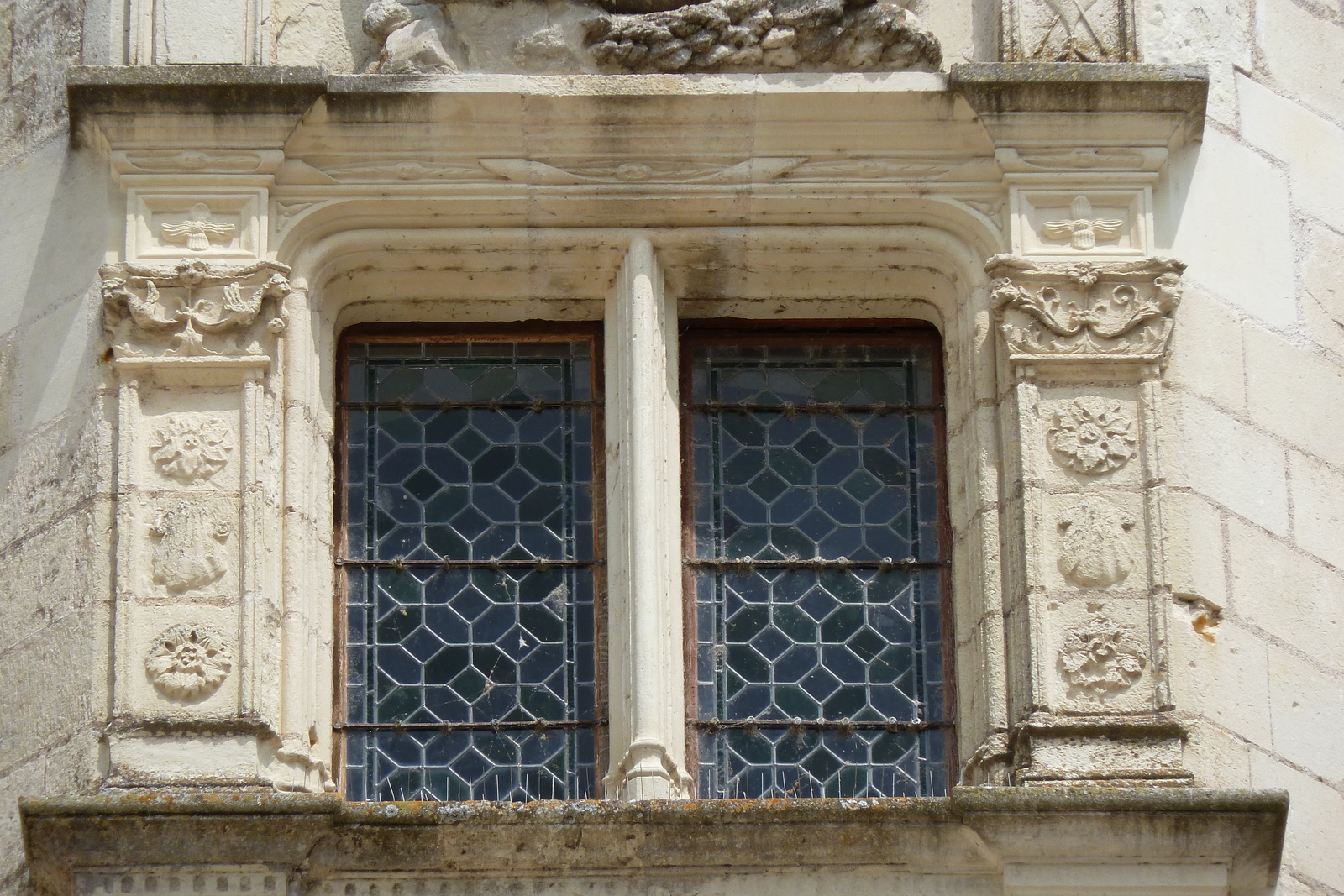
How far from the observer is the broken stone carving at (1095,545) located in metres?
8.66

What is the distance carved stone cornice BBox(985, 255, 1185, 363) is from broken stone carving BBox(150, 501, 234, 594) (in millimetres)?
2268

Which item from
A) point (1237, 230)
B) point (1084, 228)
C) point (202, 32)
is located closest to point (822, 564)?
point (1084, 228)

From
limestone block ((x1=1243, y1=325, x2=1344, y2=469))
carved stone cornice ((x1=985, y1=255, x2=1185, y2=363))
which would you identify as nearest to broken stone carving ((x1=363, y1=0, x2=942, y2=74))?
carved stone cornice ((x1=985, y1=255, x2=1185, y2=363))

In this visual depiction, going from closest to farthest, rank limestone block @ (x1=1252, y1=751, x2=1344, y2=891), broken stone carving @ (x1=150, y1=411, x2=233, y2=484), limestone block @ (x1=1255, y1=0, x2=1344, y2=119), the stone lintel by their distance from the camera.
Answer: the stone lintel, limestone block @ (x1=1252, y1=751, x2=1344, y2=891), broken stone carving @ (x1=150, y1=411, x2=233, y2=484), limestone block @ (x1=1255, y1=0, x2=1344, y2=119)

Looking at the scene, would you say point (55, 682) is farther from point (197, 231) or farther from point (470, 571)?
point (197, 231)

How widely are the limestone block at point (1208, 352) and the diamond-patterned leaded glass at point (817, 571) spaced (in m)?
0.79

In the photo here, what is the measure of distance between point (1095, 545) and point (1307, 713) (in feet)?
2.37

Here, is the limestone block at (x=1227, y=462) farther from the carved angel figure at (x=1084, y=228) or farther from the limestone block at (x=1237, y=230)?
the carved angel figure at (x=1084, y=228)

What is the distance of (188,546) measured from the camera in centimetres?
868

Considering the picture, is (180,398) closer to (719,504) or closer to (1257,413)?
(719,504)

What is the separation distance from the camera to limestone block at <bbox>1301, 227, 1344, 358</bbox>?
913 cm

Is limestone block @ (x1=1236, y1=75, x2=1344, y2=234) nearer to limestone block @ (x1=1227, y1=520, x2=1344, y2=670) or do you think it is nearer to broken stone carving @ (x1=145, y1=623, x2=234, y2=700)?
limestone block @ (x1=1227, y1=520, x2=1344, y2=670)

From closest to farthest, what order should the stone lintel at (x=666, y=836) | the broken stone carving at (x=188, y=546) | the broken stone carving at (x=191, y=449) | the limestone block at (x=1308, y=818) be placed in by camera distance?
the stone lintel at (x=666, y=836)
the limestone block at (x=1308, y=818)
the broken stone carving at (x=188, y=546)
the broken stone carving at (x=191, y=449)

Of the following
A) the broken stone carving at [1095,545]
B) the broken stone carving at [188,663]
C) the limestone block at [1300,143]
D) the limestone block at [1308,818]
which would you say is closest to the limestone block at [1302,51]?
the limestone block at [1300,143]
